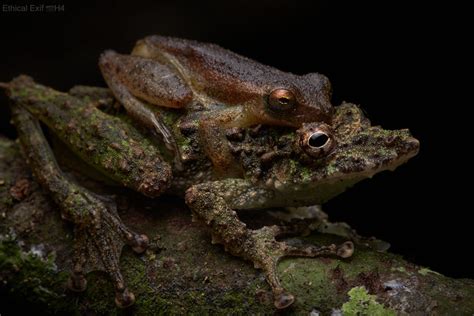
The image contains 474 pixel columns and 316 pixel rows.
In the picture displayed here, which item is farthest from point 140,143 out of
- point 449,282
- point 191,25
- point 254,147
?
point 191,25

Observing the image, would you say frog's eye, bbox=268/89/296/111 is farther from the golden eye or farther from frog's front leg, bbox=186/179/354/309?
frog's front leg, bbox=186/179/354/309

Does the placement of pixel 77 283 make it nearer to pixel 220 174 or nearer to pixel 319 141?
pixel 220 174

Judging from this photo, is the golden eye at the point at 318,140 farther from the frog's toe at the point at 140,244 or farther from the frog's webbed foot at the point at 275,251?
the frog's toe at the point at 140,244

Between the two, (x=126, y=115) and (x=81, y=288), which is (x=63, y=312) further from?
(x=126, y=115)

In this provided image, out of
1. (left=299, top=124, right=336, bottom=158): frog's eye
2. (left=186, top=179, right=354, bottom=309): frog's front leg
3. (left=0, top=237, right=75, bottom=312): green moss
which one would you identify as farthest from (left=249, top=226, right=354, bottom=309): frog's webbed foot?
(left=0, top=237, right=75, bottom=312): green moss

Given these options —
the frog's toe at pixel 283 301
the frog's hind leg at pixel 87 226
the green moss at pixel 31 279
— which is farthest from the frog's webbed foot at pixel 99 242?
the frog's toe at pixel 283 301

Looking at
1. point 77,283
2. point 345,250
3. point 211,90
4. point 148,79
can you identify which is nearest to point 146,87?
point 148,79
